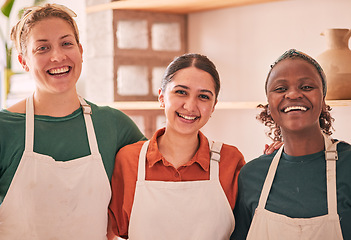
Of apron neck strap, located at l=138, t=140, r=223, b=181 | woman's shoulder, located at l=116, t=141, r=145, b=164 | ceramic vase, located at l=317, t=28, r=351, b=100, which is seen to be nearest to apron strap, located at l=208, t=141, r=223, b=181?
apron neck strap, located at l=138, t=140, r=223, b=181

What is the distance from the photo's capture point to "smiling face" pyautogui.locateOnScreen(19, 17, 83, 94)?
172cm

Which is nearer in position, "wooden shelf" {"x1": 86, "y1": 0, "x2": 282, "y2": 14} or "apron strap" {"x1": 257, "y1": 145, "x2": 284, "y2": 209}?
"apron strap" {"x1": 257, "y1": 145, "x2": 284, "y2": 209}

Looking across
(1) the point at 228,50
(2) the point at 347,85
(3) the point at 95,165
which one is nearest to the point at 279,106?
(2) the point at 347,85

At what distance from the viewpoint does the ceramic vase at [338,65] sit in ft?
6.18

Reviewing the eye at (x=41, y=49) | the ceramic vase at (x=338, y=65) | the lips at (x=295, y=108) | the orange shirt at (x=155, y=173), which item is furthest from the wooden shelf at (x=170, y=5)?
the lips at (x=295, y=108)

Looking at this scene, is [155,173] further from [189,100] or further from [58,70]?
[58,70]

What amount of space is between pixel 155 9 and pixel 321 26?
3.00ft

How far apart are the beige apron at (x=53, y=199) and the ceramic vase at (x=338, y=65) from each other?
969mm

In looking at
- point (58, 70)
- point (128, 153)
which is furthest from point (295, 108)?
point (58, 70)

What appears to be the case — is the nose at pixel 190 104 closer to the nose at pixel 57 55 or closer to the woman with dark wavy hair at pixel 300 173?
the woman with dark wavy hair at pixel 300 173

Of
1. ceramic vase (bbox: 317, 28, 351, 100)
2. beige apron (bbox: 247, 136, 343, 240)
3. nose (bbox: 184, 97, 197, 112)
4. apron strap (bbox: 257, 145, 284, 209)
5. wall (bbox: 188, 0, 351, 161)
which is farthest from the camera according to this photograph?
wall (bbox: 188, 0, 351, 161)

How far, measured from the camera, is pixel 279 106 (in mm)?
1572

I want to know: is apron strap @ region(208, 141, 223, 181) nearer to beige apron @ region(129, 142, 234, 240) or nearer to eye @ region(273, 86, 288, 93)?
beige apron @ region(129, 142, 234, 240)

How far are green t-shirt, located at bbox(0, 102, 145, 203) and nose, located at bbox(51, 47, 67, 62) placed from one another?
211mm
